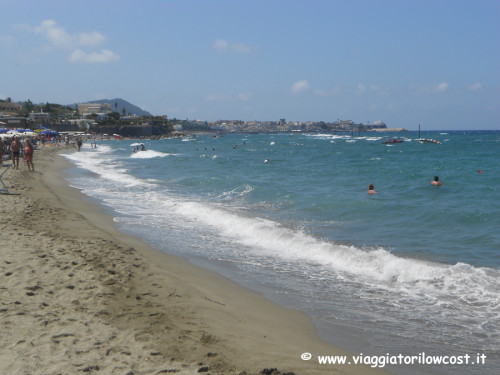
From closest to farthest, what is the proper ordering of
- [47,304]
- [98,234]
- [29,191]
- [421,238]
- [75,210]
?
[47,304]
[98,234]
[421,238]
[75,210]
[29,191]

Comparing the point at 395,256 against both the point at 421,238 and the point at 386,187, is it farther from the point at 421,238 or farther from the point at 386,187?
the point at 386,187

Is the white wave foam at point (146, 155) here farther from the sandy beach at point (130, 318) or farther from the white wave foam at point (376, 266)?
the sandy beach at point (130, 318)

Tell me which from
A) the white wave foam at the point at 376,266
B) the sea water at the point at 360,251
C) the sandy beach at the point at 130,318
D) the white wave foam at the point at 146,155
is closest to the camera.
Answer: the sandy beach at the point at 130,318

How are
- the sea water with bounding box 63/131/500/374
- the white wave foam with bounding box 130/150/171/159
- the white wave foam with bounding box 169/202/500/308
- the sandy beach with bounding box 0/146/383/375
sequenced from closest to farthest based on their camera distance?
the sandy beach with bounding box 0/146/383/375, the sea water with bounding box 63/131/500/374, the white wave foam with bounding box 169/202/500/308, the white wave foam with bounding box 130/150/171/159

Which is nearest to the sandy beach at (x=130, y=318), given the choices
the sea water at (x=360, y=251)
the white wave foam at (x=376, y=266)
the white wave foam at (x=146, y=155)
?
the sea water at (x=360, y=251)

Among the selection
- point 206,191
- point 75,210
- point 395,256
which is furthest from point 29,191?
point 395,256

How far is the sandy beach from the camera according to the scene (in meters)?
4.09

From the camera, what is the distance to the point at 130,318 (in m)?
5.09

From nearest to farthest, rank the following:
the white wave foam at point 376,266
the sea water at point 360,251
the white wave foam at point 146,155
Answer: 1. the sea water at point 360,251
2. the white wave foam at point 376,266
3. the white wave foam at point 146,155

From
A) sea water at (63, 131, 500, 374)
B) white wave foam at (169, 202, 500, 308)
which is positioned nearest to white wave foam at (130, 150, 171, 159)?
sea water at (63, 131, 500, 374)

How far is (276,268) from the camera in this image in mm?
8297

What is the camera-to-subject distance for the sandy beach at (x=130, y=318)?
4094 millimetres

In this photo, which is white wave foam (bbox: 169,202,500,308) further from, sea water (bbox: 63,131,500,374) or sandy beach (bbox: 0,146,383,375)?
sandy beach (bbox: 0,146,383,375)

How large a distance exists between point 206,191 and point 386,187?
8149 mm
